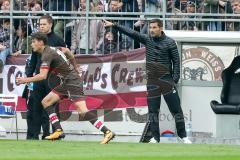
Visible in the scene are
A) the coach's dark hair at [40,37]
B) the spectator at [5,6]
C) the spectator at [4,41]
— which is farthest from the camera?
the spectator at [5,6]

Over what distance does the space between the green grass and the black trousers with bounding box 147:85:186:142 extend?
2011mm

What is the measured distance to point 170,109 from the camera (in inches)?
864

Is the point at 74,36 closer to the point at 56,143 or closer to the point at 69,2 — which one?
the point at 69,2

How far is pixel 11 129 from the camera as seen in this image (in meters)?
24.3

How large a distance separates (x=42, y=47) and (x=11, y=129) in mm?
3629

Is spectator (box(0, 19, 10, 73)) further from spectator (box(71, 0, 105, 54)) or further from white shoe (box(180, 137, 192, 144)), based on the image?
white shoe (box(180, 137, 192, 144))

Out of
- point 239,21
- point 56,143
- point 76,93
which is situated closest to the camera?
point 56,143

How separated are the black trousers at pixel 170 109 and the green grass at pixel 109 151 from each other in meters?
2.01

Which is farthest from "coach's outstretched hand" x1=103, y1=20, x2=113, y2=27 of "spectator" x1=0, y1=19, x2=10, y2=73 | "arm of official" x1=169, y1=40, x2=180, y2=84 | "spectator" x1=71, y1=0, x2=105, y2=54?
"spectator" x1=0, y1=19, x2=10, y2=73

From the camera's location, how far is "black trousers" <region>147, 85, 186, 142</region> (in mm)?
21844

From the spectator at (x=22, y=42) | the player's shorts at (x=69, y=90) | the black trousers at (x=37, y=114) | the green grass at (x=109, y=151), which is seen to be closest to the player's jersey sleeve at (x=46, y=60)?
the player's shorts at (x=69, y=90)

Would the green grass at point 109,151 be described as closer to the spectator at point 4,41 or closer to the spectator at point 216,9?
the spectator at point 4,41

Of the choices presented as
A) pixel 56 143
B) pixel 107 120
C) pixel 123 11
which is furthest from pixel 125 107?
pixel 56 143

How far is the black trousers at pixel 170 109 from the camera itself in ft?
71.7
